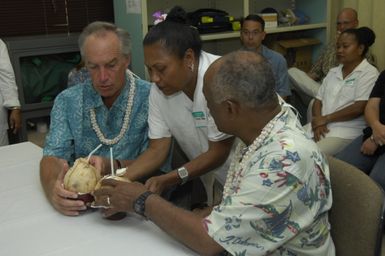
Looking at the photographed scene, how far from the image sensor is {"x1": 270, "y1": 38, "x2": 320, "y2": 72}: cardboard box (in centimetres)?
401

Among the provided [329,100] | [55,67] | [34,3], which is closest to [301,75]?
[329,100]

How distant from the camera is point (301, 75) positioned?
3555 millimetres

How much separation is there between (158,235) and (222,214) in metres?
0.25

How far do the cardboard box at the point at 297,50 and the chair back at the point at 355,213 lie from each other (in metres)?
2.94

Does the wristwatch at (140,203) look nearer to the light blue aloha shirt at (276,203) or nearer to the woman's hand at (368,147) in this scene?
the light blue aloha shirt at (276,203)

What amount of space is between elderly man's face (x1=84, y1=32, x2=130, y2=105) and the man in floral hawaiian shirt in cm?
66

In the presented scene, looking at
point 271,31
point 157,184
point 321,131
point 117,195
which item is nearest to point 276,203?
point 117,195

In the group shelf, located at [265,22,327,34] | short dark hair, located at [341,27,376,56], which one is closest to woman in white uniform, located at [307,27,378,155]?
short dark hair, located at [341,27,376,56]

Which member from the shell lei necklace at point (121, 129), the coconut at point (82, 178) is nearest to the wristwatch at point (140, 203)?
the coconut at point (82, 178)

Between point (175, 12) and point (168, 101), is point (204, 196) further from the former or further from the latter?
point (175, 12)

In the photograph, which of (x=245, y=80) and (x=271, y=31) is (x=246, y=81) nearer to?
(x=245, y=80)

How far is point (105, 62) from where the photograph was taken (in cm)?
163

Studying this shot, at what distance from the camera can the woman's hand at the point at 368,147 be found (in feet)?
8.00

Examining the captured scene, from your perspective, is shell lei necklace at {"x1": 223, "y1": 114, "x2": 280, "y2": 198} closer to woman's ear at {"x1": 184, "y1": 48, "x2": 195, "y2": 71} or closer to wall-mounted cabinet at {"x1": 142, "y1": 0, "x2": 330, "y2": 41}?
woman's ear at {"x1": 184, "y1": 48, "x2": 195, "y2": 71}
